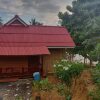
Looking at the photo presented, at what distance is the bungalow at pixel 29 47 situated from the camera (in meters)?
22.1

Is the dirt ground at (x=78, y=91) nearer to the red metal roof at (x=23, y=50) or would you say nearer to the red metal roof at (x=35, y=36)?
the red metal roof at (x=23, y=50)

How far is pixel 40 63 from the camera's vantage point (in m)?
23.3

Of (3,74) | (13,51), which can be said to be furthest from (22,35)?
(3,74)

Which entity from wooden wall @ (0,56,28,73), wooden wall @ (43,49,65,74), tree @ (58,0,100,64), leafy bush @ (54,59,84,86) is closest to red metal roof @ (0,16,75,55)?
wooden wall @ (43,49,65,74)

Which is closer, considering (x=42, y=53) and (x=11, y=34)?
(x=42, y=53)

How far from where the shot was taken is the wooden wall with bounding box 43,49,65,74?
23827 mm

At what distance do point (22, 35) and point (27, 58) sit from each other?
2298 millimetres

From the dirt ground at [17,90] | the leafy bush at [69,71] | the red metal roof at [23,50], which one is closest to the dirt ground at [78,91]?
the leafy bush at [69,71]

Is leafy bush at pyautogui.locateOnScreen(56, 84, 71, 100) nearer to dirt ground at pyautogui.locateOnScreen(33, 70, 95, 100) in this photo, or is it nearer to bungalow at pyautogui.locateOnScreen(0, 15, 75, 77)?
dirt ground at pyautogui.locateOnScreen(33, 70, 95, 100)

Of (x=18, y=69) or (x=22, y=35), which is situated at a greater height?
(x=22, y=35)

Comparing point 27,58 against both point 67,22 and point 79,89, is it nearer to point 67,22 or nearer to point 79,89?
point 79,89

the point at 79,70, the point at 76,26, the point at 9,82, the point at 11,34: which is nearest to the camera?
the point at 79,70

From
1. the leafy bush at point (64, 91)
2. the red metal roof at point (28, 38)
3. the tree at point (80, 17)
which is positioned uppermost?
the tree at point (80, 17)

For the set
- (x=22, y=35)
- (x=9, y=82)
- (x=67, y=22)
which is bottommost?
(x=9, y=82)
